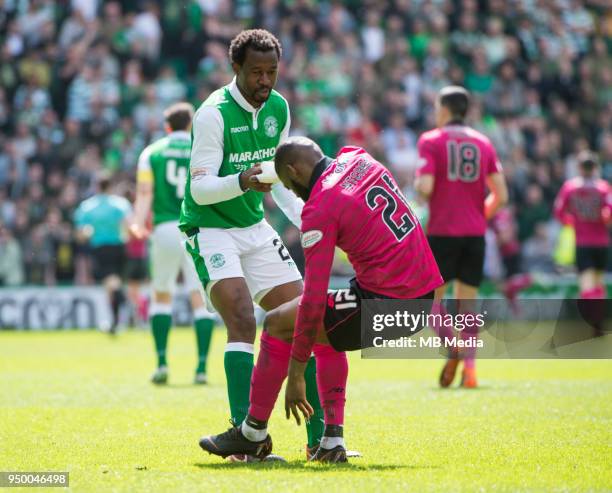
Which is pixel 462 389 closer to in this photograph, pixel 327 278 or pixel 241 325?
pixel 241 325

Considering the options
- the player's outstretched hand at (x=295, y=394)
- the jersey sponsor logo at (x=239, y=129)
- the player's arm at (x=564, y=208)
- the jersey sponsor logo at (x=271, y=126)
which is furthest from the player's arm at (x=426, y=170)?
the player's arm at (x=564, y=208)

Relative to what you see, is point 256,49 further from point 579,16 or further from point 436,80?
point 579,16

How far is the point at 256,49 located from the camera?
23.8 feet

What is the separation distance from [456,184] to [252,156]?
4648 millimetres

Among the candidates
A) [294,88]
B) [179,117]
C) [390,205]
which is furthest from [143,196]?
[294,88]

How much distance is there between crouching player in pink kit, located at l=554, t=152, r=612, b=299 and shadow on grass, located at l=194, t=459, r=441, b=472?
11.6m

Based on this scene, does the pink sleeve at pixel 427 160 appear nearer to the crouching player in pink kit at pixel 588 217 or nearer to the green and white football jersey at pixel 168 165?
the green and white football jersey at pixel 168 165

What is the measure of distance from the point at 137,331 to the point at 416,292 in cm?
1680

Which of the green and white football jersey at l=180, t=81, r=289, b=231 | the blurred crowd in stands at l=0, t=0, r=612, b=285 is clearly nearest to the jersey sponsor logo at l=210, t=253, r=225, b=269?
the green and white football jersey at l=180, t=81, r=289, b=231

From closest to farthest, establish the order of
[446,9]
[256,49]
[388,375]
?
[256,49] → [388,375] → [446,9]

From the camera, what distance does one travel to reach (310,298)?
615 cm

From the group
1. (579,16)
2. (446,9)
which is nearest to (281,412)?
(446,9)

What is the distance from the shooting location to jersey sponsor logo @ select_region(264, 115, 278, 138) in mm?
7594

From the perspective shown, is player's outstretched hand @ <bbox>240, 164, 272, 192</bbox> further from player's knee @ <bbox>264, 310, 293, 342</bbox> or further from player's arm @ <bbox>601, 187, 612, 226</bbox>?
player's arm @ <bbox>601, 187, 612, 226</bbox>
